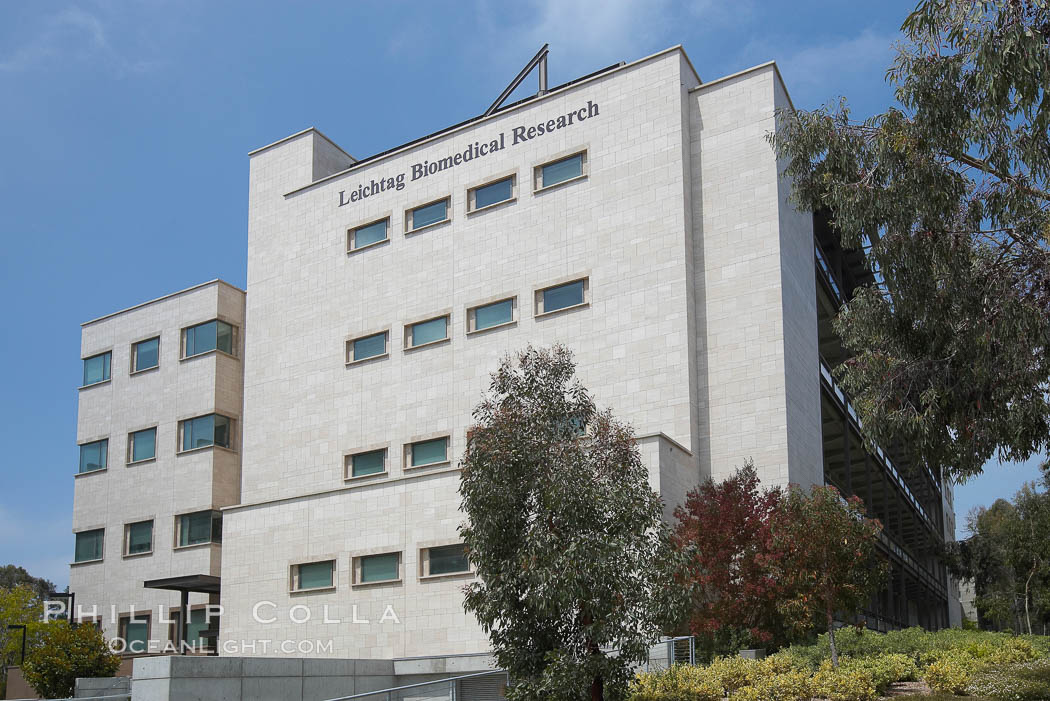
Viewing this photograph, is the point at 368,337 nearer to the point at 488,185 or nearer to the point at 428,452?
the point at 428,452

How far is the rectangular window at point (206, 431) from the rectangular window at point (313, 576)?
33.5 ft

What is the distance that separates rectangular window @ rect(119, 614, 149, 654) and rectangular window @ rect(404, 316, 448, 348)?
1705 cm

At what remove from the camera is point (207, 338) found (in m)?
46.7

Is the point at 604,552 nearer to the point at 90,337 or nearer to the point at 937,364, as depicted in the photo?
the point at 937,364

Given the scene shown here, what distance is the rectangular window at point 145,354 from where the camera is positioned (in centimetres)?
4838

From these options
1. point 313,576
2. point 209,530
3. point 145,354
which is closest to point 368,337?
point 313,576

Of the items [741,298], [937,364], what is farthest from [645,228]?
[937,364]

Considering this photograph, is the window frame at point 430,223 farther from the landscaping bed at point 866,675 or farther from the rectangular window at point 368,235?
the landscaping bed at point 866,675

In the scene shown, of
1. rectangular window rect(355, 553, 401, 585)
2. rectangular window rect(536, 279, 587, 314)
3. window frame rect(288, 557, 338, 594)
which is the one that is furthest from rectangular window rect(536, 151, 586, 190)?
window frame rect(288, 557, 338, 594)

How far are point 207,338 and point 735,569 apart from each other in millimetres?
28231

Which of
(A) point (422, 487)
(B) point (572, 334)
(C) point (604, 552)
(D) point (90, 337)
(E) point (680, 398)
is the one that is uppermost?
(D) point (90, 337)

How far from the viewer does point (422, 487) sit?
1384 inches

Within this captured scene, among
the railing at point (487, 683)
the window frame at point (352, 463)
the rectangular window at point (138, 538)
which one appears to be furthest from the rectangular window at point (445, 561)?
the rectangular window at point (138, 538)

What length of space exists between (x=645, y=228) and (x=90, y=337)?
2971 cm
